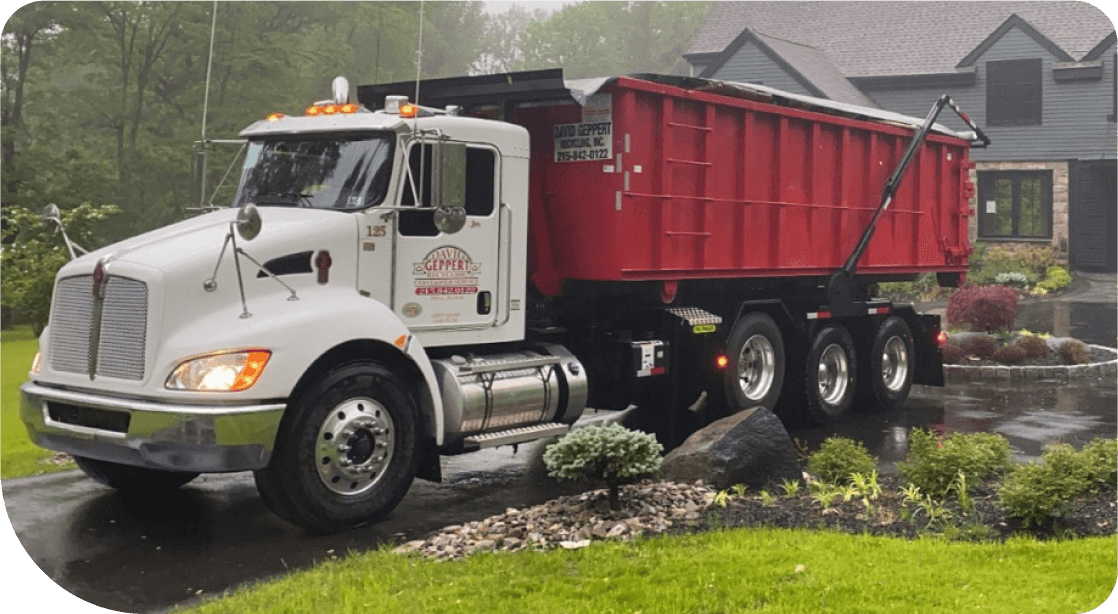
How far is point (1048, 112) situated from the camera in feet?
127

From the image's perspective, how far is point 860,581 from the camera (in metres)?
6.71

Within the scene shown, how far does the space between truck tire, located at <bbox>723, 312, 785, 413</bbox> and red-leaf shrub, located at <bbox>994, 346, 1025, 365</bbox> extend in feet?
18.8

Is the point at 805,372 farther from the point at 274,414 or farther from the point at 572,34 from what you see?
the point at 572,34

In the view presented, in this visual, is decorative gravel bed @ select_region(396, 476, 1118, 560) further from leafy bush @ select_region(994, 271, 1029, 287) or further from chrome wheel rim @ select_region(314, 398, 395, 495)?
leafy bush @ select_region(994, 271, 1029, 287)

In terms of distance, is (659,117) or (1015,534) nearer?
(1015,534)

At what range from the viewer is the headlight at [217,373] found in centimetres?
818

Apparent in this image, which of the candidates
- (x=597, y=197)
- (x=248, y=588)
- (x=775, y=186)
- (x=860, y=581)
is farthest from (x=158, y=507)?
(x=775, y=186)

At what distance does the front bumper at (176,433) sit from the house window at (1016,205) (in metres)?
33.7

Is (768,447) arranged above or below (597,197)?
below

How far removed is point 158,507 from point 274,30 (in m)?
19.6

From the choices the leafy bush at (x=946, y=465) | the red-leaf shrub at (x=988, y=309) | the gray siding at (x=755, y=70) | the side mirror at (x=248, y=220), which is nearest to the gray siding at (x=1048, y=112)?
the gray siding at (x=755, y=70)

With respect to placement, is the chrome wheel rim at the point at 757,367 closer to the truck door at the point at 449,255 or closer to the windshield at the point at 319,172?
the truck door at the point at 449,255

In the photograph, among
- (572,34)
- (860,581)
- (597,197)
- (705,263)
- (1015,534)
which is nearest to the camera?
(860,581)

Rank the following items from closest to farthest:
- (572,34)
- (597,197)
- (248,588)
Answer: (248,588) → (597,197) → (572,34)
